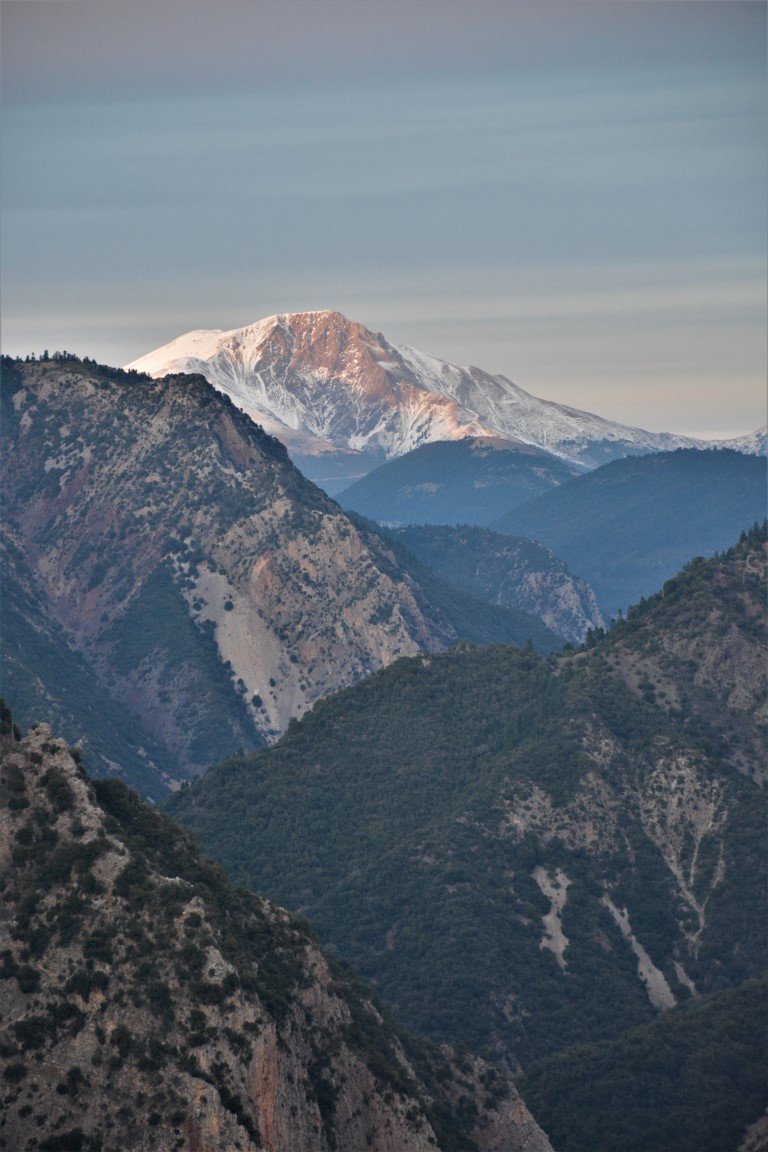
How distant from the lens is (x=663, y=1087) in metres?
116

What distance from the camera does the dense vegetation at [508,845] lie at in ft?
436

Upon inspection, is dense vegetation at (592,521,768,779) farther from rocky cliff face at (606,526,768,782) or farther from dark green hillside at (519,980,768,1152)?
dark green hillside at (519,980,768,1152)

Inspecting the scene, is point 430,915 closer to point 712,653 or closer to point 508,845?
point 508,845

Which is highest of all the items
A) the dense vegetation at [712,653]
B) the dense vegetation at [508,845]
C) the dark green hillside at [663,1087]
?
the dense vegetation at [712,653]

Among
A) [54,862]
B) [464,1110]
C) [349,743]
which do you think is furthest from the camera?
[349,743]

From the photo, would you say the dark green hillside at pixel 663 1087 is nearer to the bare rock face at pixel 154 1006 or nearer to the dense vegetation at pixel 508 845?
the dense vegetation at pixel 508 845

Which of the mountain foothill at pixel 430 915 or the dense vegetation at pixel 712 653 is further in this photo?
the dense vegetation at pixel 712 653

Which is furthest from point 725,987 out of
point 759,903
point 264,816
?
point 264,816

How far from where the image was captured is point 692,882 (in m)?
146

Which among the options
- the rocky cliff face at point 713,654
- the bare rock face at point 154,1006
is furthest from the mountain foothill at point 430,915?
the rocky cliff face at point 713,654

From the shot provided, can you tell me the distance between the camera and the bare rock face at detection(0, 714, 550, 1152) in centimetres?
7431

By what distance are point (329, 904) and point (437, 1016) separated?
17688 mm

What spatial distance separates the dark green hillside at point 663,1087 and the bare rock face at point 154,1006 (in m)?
18.1

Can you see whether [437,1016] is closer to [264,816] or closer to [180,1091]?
[264,816]
